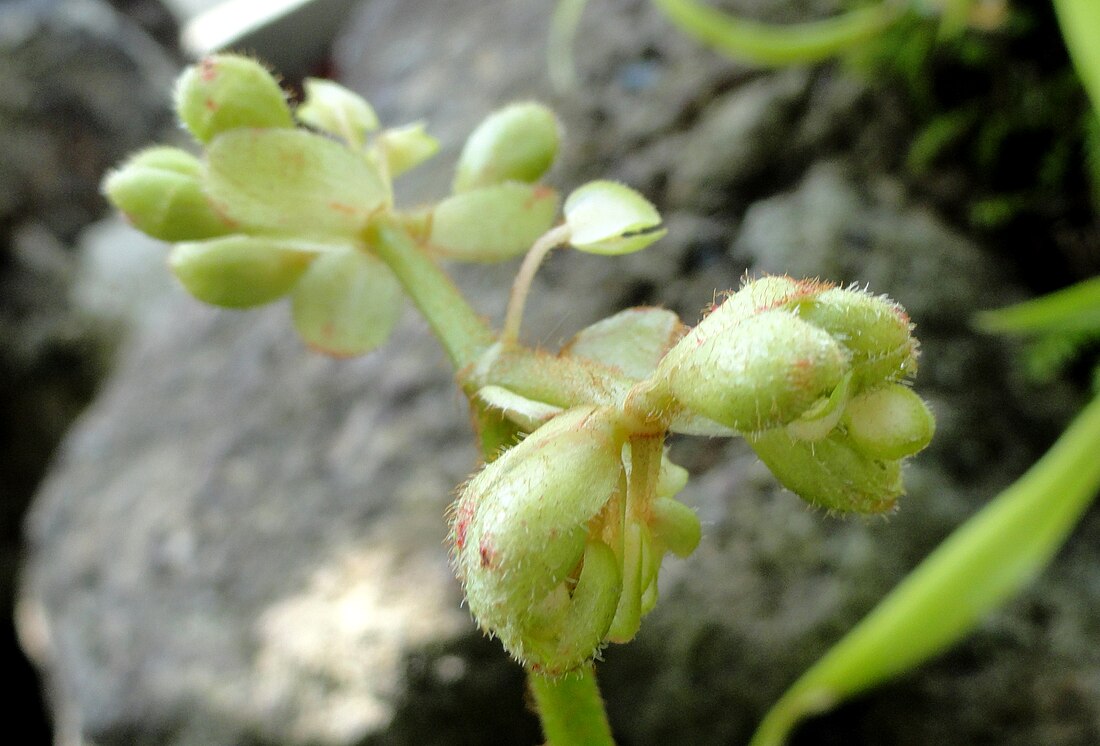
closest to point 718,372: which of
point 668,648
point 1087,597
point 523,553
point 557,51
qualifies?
point 523,553

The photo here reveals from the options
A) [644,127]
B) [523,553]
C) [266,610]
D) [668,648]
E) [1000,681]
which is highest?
[523,553]

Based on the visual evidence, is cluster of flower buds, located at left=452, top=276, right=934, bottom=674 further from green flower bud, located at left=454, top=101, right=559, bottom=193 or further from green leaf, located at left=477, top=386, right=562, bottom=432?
green flower bud, located at left=454, top=101, right=559, bottom=193

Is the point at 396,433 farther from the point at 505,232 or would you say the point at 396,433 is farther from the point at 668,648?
the point at 505,232

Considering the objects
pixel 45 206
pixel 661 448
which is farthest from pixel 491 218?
pixel 45 206

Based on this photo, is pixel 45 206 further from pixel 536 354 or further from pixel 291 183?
pixel 536 354

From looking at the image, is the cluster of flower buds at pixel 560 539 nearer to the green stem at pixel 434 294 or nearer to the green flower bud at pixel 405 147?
the green stem at pixel 434 294

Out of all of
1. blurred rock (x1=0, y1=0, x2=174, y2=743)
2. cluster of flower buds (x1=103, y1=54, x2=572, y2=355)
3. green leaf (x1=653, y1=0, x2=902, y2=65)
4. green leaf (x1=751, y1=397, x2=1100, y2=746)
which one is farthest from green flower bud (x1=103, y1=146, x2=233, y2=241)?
blurred rock (x1=0, y1=0, x2=174, y2=743)
